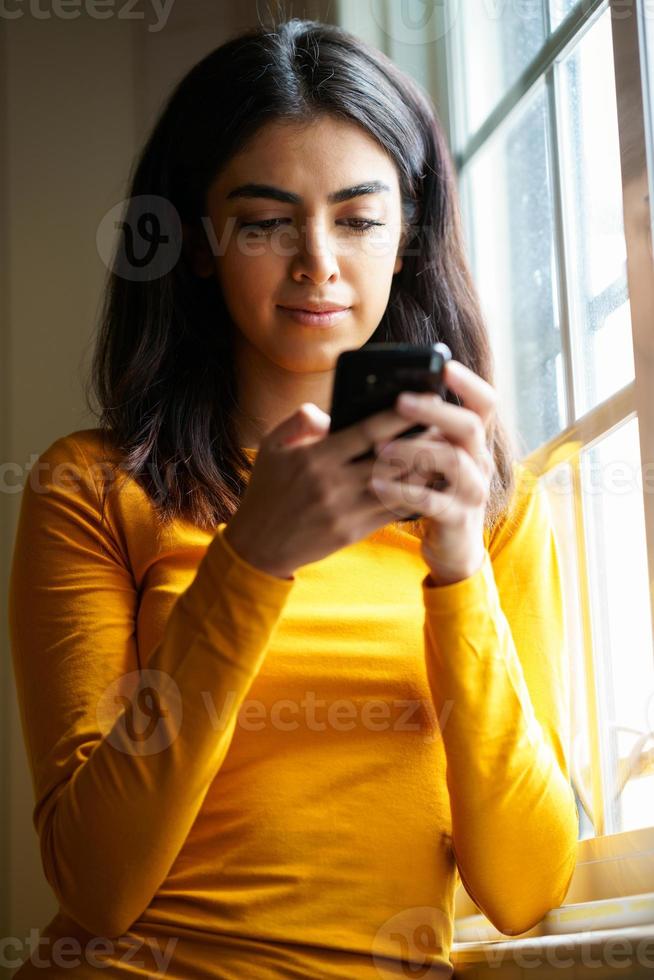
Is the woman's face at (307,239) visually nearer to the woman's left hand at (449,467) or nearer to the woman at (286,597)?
the woman at (286,597)

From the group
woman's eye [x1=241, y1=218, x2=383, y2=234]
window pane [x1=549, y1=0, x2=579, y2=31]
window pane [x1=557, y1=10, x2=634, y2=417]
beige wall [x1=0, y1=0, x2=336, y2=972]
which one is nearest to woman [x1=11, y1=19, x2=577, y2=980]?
woman's eye [x1=241, y1=218, x2=383, y2=234]

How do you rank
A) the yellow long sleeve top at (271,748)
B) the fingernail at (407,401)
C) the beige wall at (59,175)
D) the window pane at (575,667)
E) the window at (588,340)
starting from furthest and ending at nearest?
the beige wall at (59,175)
the window pane at (575,667)
the window at (588,340)
the yellow long sleeve top at (271,748)
the fingernail at (407,401)

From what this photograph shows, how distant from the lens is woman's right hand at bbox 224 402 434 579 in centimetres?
Answer: 80

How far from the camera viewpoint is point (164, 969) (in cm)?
95

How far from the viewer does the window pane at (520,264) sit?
1.42 meters

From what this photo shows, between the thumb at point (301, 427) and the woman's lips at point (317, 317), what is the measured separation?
0.26m

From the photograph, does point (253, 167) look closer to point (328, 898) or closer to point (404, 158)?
point (404, 158)

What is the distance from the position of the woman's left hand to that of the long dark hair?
26 centimetres

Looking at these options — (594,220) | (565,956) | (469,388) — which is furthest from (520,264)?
(565,956)

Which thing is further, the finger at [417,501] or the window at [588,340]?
the window at [588,340]

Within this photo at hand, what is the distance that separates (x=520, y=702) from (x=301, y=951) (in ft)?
0.88

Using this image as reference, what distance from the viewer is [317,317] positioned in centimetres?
109

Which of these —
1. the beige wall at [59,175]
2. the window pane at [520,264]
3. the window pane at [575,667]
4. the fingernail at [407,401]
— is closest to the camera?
the fingernail at [407,401]

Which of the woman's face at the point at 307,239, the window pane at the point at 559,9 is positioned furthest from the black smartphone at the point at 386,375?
the window pane at the point at 559,9
